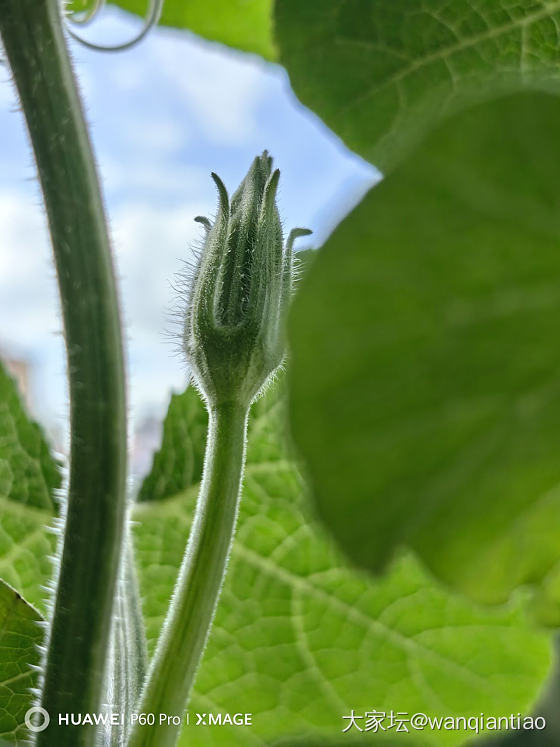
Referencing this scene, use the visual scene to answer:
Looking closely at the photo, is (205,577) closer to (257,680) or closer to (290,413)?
(290,413)

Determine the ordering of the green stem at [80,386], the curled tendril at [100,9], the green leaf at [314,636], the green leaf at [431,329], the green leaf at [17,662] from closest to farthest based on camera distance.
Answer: the green leaf at [431,329]
the green stem at [80,386]
the green leaf at [17,662]
the curled tendril at [100,9]
the green leaf at [314,636]

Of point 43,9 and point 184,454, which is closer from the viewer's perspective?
point 43,9

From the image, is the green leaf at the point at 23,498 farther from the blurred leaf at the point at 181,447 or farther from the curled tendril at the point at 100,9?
the curled tendril at the point at 100,9

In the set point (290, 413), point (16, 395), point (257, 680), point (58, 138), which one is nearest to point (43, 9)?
point (58, 138)

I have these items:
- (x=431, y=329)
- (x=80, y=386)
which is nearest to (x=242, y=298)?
(x=80, y=386)

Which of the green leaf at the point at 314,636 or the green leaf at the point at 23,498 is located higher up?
the green leaf at the point at 23,498

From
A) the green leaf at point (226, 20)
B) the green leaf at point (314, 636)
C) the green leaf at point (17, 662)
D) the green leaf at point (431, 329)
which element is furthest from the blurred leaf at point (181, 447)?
the green leaf at point (431, 329)
